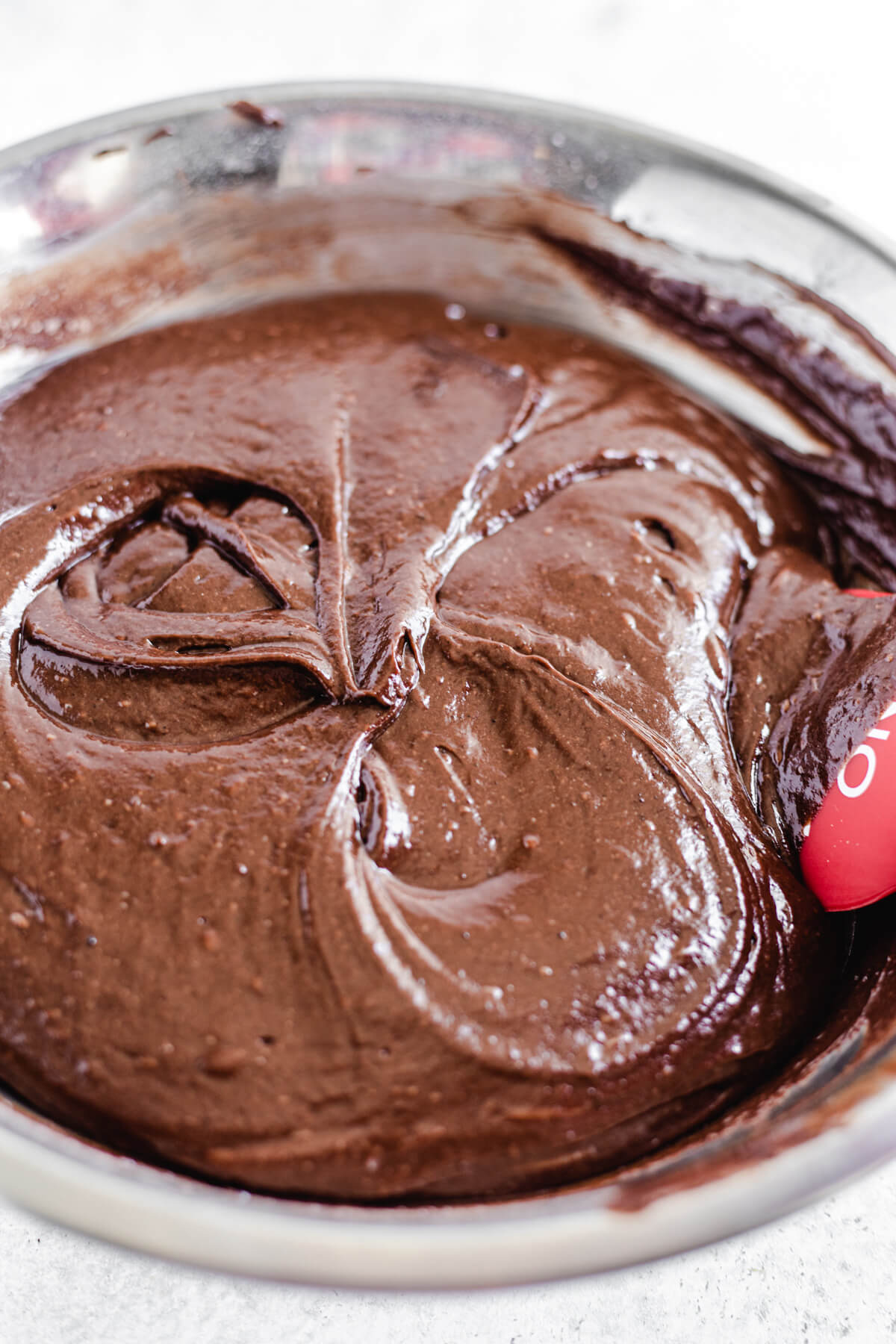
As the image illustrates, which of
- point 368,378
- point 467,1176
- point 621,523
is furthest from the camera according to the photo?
point 368,378

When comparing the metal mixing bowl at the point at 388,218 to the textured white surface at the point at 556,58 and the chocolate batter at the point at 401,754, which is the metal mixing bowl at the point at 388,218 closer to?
the chocolate batter at the point at 401,754

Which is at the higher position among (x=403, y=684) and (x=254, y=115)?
(x=254, y=115)

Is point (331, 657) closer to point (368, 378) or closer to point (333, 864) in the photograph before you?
point (333, 864)

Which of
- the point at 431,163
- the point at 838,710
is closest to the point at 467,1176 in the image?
the point at 838,710

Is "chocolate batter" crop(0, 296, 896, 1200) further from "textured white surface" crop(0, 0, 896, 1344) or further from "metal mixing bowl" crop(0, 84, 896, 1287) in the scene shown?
"textured white surface" crop(0, 0, 896, 1344)

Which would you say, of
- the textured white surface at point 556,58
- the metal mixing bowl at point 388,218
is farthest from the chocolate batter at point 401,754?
the textured white surface at point 556,58

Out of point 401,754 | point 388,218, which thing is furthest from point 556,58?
point 401,754

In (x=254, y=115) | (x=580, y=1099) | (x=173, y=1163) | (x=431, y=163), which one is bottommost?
(x=173, y=1163)

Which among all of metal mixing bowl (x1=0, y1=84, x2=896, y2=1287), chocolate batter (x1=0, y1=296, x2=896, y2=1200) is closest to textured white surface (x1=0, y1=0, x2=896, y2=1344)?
metal mixing bowl (x1=0, y1=84, x2=896, y2=1287)

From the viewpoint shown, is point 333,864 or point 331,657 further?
point 331,657
